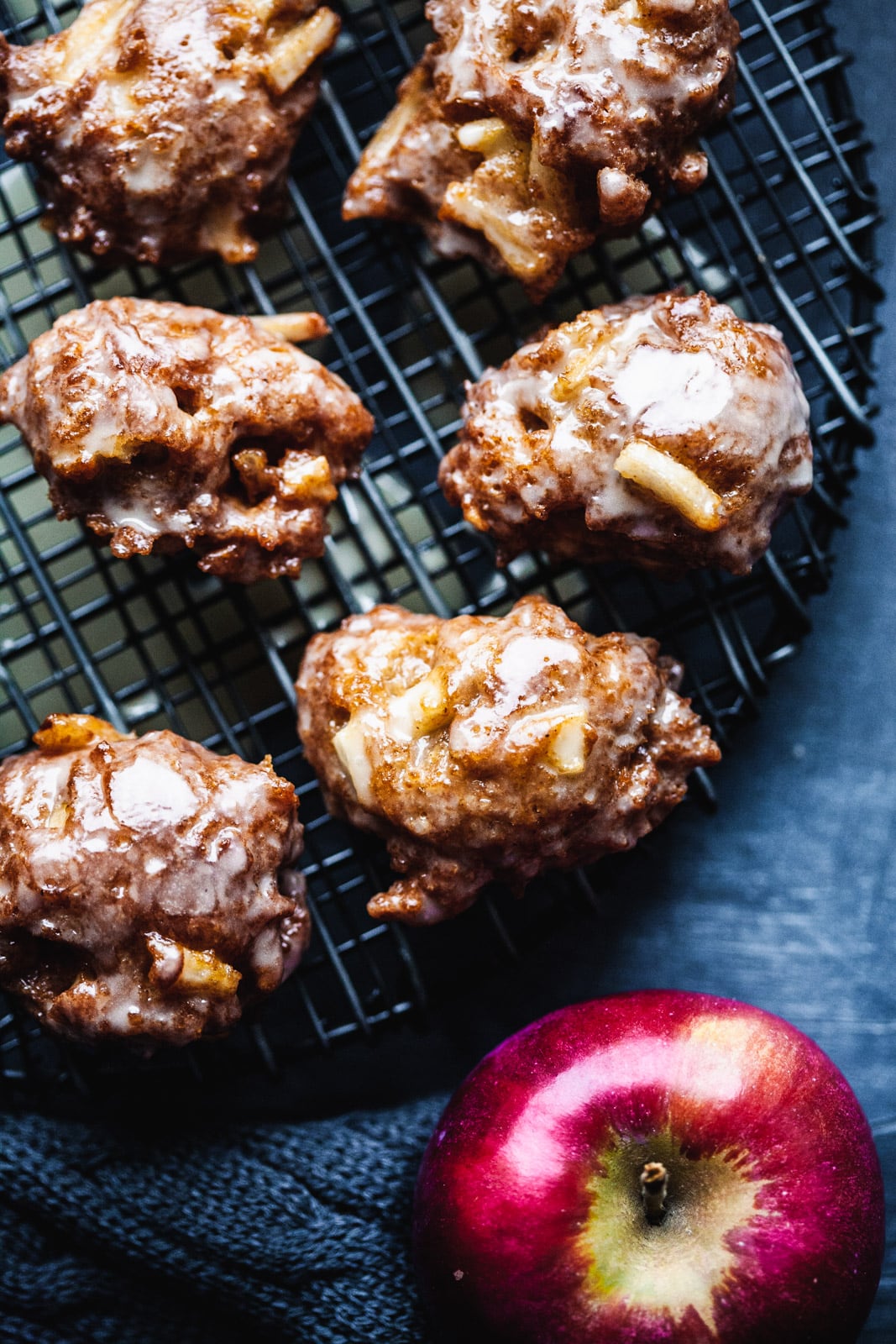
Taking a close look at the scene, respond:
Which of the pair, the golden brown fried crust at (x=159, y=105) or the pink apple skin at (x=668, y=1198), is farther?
the golden brown fried crust at (x=159, y=105)

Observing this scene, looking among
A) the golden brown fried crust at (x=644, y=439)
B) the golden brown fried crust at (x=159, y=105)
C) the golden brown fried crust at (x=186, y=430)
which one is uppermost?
the golden brown fried crust at (x=159, y=105)

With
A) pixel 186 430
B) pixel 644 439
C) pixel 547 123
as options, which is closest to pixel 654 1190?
pixel 644 439

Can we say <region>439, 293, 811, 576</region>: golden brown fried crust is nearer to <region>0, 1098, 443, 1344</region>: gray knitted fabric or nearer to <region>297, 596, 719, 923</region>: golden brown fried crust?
<region>297, 596, 719, 923</region>: golden brown fried crust

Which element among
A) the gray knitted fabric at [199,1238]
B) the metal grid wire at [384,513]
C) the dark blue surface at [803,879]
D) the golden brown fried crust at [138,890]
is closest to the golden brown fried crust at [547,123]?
the metal grid wire at [384,513]

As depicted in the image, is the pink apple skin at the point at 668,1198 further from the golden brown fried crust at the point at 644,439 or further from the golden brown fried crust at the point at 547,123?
the golden brown fried crust at the point at 547,123

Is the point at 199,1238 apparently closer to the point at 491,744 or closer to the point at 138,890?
the point at 138,890

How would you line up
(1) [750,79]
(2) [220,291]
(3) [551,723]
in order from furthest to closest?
1. (2) [220,291]
2. (1) [750,79]
3. (3) [551,723]

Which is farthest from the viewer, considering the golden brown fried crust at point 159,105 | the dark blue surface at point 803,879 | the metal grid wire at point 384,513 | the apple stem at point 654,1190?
the dark blue surface at point 803,879

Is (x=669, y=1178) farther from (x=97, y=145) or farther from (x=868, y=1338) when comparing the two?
(x=97, y=145)

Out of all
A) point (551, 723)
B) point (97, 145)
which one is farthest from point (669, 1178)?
point (97, 145)
